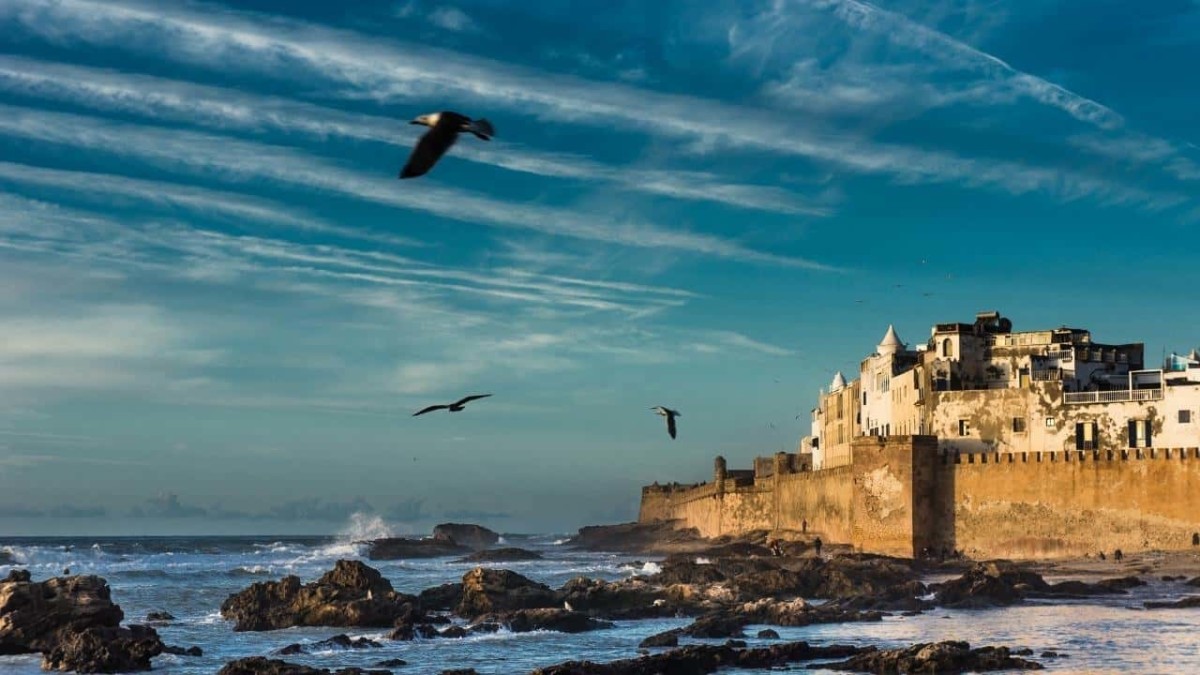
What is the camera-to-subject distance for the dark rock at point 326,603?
3644 cm

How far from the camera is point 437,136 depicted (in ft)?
43.5

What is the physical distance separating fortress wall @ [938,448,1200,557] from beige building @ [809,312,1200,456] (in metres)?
3.61

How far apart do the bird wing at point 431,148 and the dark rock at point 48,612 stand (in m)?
20.8

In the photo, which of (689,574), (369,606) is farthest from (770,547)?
(369,606)

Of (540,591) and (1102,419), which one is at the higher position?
(1102,419)

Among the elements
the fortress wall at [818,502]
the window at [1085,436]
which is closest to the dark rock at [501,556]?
the fortress wall at [818,502]

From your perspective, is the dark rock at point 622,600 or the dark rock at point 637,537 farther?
the dark rock at point 637,537

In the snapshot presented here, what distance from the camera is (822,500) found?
68500 millimetres

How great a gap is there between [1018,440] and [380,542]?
53.2 m

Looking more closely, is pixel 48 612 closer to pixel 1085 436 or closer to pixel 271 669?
pixel 271 669

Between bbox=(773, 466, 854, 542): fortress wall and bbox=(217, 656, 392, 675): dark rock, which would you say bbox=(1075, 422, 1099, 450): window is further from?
bbox=(217, 656, 392, 675): dark rock

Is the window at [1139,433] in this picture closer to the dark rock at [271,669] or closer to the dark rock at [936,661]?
the dark rock at [936,661]

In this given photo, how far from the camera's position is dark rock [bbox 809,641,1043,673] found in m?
26.1

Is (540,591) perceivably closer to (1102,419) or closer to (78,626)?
(78,626)
